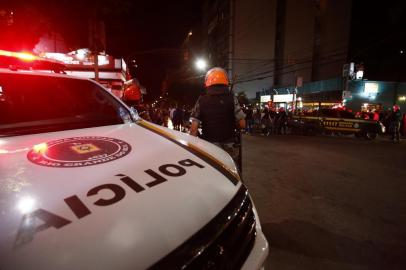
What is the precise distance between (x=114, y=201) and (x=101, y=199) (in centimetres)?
6

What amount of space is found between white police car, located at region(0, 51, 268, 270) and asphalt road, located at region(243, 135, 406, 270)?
1.70 meters

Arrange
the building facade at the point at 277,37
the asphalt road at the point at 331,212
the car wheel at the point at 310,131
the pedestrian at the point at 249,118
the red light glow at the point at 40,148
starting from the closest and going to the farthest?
the red light glow at the point at 40,148 → the asphalt road at the point at 331,212 → the car wheel at the point at 310,131 → the pedestrian at the point at 249,118 → the building facade at the point at 277,37

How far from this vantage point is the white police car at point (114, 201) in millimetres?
969

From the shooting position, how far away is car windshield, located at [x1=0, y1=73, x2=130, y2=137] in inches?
86.7

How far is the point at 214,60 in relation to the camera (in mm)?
66812

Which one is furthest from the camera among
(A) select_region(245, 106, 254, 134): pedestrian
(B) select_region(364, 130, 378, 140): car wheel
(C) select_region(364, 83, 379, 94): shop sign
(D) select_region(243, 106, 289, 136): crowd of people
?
(C) select_region(364, 83, 379, 94): shop sign

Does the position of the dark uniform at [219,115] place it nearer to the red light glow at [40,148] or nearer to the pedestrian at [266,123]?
the red light glow at [40,148]

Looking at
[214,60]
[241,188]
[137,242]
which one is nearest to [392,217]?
[241,188]

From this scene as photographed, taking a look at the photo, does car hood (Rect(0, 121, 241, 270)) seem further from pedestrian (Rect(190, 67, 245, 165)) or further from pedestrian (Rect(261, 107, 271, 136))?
pedestrian (Rect(261, 107, 271, 136))

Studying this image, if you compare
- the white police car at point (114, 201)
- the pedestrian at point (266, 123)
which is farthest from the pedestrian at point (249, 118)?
the white police car at point (114, 201)

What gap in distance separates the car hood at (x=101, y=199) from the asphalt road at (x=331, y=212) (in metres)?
1.86

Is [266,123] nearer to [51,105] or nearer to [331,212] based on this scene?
[331,212]

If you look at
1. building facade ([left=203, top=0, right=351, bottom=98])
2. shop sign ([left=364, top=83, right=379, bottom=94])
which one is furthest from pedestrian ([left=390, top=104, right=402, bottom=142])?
building facade ([left=203, top=0, right=351, bottom=98])

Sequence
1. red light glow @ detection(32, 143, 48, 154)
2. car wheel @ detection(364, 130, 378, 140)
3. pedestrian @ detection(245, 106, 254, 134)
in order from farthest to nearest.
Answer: pedestrian @ detection(245, 106, 254, 134) → car wheel @ detection(364, 130, 378, 140) → red light glow @ detection(32, 143, 48, 154)
